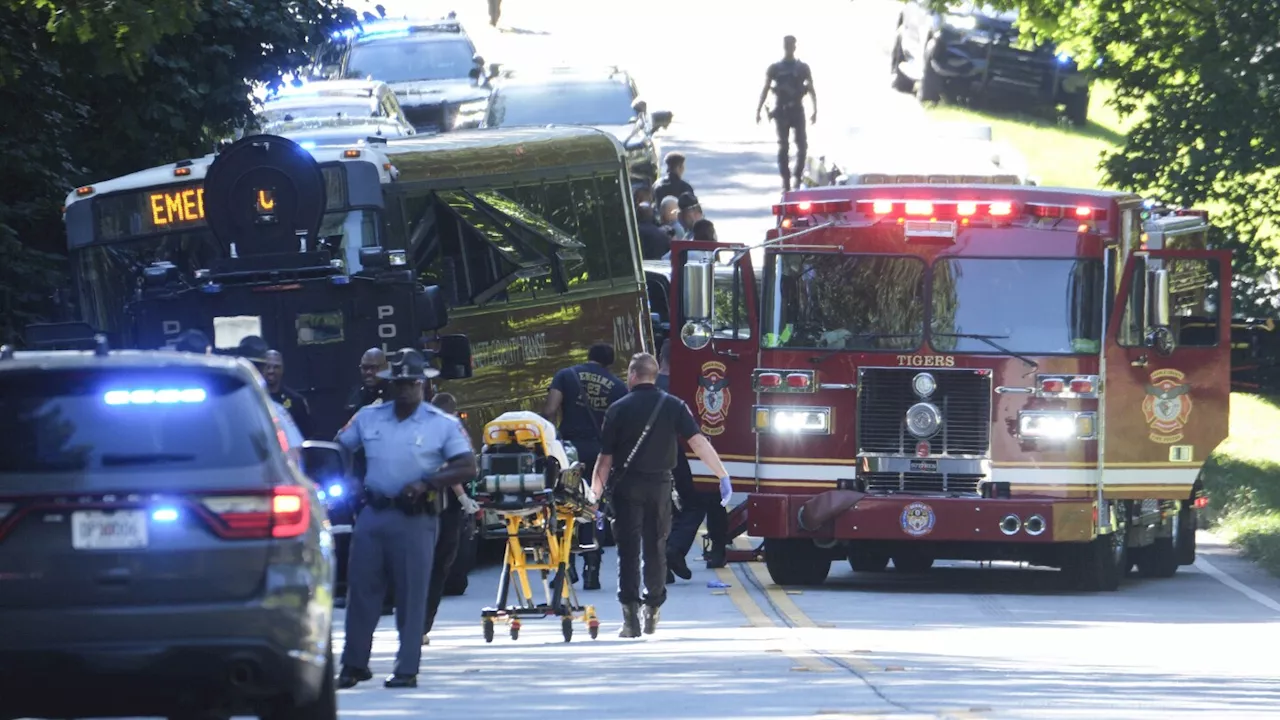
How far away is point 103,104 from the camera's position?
2511 centimetres

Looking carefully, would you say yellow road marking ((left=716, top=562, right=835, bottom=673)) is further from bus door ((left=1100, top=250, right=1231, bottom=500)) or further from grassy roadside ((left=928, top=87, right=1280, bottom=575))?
grassy roadside ((left=928, top=87, right=1280, bottom=575))

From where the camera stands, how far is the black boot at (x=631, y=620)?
15.1m

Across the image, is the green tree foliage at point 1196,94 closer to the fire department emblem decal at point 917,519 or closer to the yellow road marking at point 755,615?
the yellow road marking at point 755,615

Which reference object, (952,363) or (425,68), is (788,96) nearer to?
(425,68)

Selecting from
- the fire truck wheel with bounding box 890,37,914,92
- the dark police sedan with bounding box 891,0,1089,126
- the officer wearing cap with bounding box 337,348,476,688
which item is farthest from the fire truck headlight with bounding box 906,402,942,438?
the fire truck wheel with bounding box 890,37,914,92

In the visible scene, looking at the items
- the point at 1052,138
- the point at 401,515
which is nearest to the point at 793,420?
the point at 401,515

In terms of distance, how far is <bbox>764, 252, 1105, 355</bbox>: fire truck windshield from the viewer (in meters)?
17.8

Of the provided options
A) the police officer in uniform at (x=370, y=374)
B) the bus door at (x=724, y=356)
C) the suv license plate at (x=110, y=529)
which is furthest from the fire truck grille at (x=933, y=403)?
the suv license plate at (x=110, y=529)

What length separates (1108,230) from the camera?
1789 centimetres

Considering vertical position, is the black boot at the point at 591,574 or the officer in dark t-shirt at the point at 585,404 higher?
the officer in dark t-shirt at the point at 585,404

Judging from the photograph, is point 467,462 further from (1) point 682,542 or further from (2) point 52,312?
(2) point 52,312

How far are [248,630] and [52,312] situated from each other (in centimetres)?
1450

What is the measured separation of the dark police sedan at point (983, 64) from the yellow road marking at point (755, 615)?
79.8 ft

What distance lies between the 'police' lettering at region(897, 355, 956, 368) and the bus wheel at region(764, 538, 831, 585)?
62.0 inches
